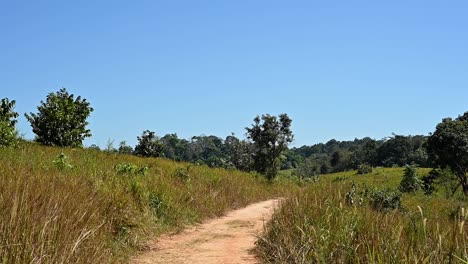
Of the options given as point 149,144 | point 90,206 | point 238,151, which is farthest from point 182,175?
point 238,151

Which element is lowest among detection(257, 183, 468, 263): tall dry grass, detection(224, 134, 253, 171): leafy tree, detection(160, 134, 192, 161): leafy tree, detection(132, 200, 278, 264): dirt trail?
detection(132, 200, 278, 264): dirt trail

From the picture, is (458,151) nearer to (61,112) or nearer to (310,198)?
(61,112)

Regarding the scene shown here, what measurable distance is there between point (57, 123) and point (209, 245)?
73.7 feet

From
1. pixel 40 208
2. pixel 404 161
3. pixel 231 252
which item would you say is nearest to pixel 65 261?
pixel 40 208

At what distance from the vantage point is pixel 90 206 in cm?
683

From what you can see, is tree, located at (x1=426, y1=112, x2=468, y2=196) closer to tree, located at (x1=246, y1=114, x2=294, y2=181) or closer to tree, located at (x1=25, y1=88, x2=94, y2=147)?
tree, located at (x1=246, y1=114, x2=294, y2=181)

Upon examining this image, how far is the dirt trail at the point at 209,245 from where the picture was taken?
786 cm

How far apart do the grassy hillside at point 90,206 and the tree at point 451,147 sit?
142 ft

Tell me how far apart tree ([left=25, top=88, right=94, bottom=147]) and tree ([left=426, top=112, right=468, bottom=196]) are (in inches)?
1690

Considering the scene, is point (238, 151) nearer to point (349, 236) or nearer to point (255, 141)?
point (255, 141)

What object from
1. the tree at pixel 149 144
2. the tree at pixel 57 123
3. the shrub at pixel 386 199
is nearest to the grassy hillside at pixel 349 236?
the shrub at pixel 386 199

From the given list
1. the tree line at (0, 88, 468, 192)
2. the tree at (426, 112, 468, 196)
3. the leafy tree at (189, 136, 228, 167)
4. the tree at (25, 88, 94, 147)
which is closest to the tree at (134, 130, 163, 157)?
the tree line at (0, 88, 468, 192)

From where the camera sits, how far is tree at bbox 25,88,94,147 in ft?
92.0

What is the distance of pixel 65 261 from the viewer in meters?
4.29
